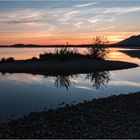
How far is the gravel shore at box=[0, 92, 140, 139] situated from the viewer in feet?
34.5

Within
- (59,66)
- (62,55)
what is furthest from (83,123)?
(62,55)

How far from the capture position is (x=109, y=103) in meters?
15.1

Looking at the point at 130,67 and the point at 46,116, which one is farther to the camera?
the point at 130,67

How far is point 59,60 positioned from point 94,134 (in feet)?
82.7

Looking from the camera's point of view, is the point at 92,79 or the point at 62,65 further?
the point at 62,65

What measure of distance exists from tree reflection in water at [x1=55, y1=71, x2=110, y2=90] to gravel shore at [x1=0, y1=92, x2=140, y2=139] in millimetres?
9337

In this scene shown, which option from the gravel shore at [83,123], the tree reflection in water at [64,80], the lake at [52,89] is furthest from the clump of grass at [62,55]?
the gravel shore at [83,123]

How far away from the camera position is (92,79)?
1075 inches

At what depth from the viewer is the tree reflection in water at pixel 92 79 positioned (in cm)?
2445

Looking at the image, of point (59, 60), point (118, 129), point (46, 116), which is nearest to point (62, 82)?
point (59, 60)

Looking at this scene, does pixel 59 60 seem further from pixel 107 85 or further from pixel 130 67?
pixel 107 85

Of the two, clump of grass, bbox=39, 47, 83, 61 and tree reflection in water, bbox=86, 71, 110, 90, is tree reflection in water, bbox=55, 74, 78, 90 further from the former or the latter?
clump of grass, bbox=39, 47, 83, 61

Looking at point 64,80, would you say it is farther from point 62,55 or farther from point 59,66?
point 62,55

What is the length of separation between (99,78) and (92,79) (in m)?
0.85
